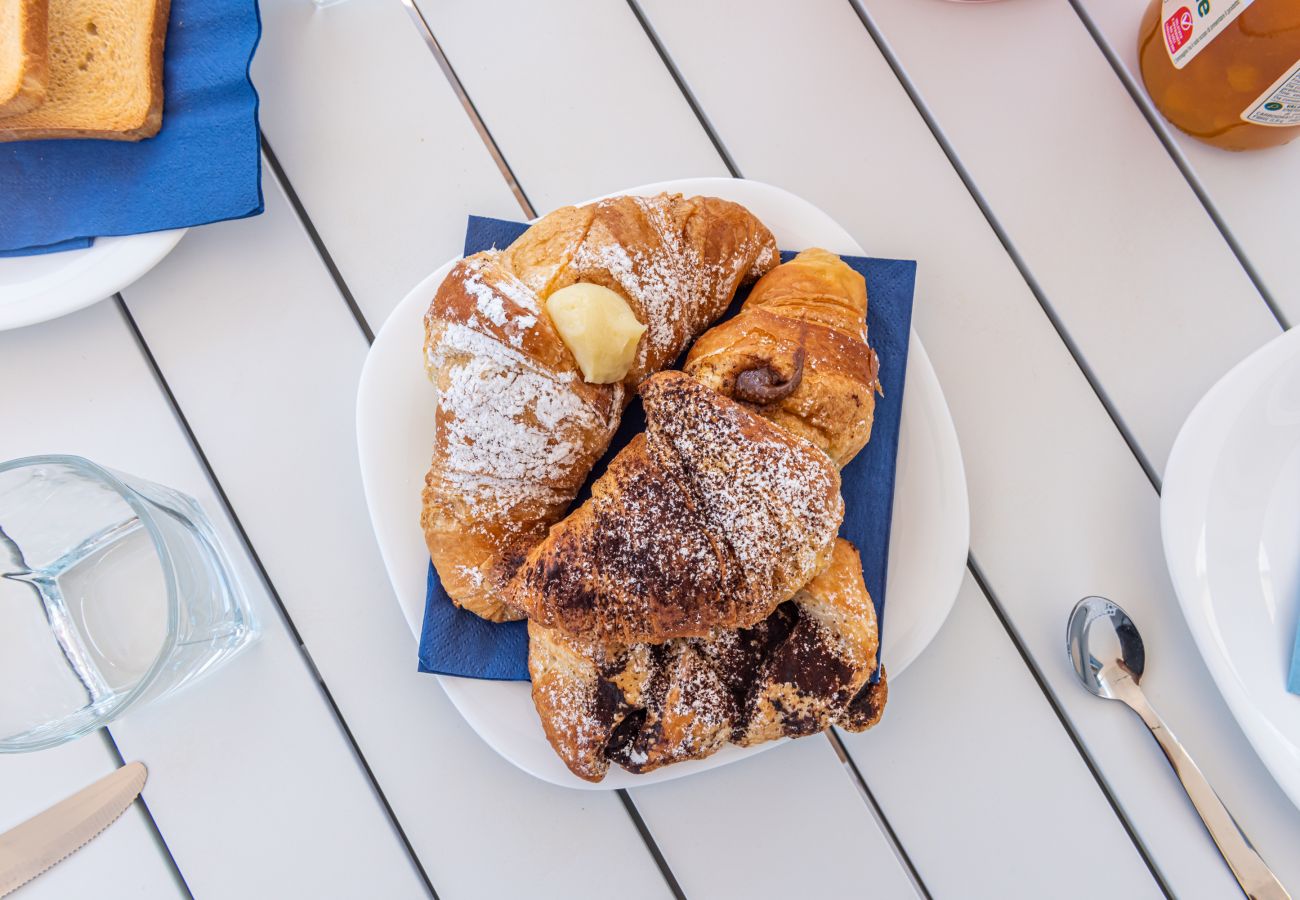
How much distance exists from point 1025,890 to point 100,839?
1.12 metres

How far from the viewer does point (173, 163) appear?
957 millimetres

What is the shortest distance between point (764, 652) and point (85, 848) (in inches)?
33.8

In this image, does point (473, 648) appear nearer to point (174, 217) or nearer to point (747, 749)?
point (747, 749)

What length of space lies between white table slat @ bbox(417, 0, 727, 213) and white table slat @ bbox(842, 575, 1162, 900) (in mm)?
687

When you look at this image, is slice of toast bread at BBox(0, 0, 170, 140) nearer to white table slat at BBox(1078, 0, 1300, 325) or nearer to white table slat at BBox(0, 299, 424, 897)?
white table slat at BBox(0, 299, 424, 897)

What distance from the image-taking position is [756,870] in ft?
3.26

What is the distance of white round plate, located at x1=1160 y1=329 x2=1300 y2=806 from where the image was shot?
927mm

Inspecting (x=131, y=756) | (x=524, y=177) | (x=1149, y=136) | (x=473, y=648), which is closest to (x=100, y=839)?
(x=131, y=756)

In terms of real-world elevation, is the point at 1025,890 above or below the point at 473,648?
below

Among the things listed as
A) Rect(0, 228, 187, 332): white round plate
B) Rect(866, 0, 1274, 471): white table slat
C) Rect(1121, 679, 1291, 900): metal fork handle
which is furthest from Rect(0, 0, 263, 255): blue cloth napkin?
Rect(1121, 679, 1291, 900): metal fork handle

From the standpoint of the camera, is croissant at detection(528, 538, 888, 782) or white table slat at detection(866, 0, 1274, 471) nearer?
croissant at detection(528, 538, 888, 782)

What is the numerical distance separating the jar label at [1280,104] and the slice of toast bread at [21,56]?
1.32m

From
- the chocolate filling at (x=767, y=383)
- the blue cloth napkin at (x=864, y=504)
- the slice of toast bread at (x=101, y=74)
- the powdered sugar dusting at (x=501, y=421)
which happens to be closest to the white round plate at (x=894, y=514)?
the blue cloth napkin at (x=864, y=504)

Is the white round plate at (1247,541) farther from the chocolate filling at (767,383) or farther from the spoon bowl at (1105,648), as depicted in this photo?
the chocolate filling at (767,383)
